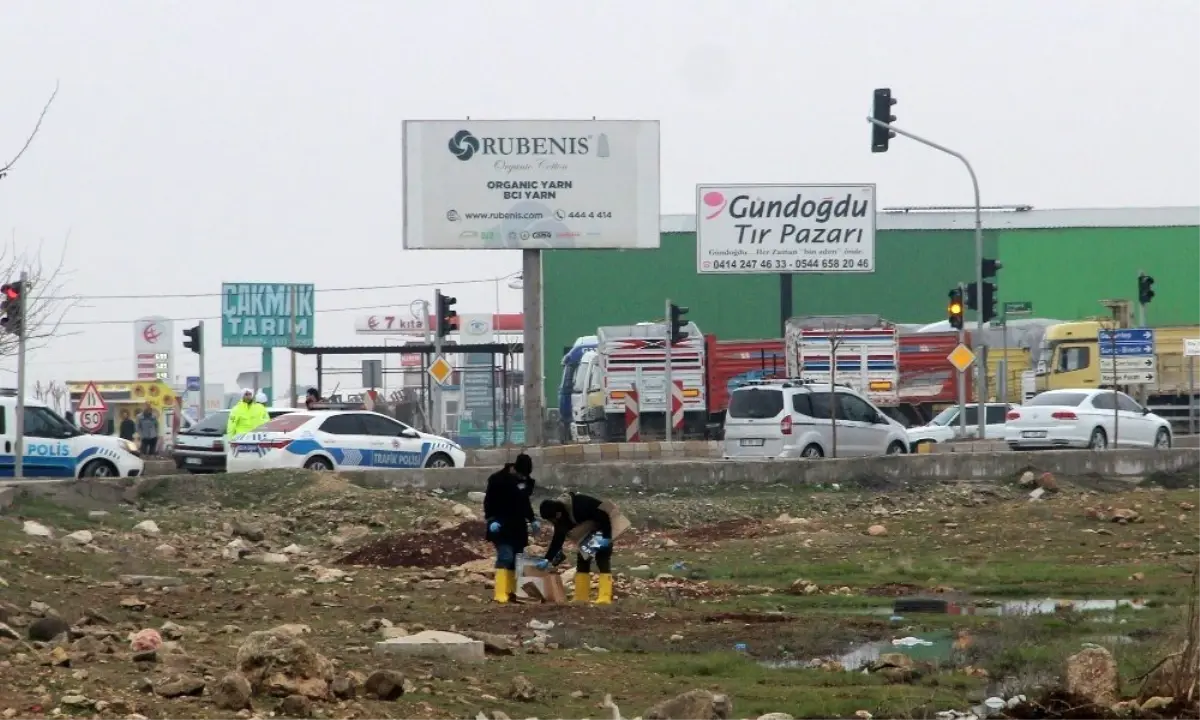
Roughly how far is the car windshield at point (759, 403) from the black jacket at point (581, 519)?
16701 mm

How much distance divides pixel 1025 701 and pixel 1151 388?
40.5m

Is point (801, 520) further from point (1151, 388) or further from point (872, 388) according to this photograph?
point (1151, 388)

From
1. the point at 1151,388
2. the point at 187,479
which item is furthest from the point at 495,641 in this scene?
the point at 1151,388

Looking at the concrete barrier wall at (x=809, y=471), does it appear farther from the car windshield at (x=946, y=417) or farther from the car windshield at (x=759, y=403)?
the car windshield at (x=946, y=417)

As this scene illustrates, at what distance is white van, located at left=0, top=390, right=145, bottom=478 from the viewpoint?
29359 mm

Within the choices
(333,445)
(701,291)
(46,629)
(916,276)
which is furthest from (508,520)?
(916,276)

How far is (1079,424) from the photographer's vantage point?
3612cm

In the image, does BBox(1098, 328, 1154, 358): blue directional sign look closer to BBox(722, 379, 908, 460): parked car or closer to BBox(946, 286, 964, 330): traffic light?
BBox(946, 286, 964, 330): traffic light

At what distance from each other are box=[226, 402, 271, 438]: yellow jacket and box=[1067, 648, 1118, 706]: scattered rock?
22177mm

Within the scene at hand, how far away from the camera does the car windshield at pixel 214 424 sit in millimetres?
34625

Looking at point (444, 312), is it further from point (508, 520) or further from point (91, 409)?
point (508, 520)

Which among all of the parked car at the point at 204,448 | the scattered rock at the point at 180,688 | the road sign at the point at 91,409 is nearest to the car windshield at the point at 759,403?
the parked car at the point at 204,448

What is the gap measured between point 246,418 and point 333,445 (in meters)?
1.80

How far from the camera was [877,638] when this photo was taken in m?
13.9
